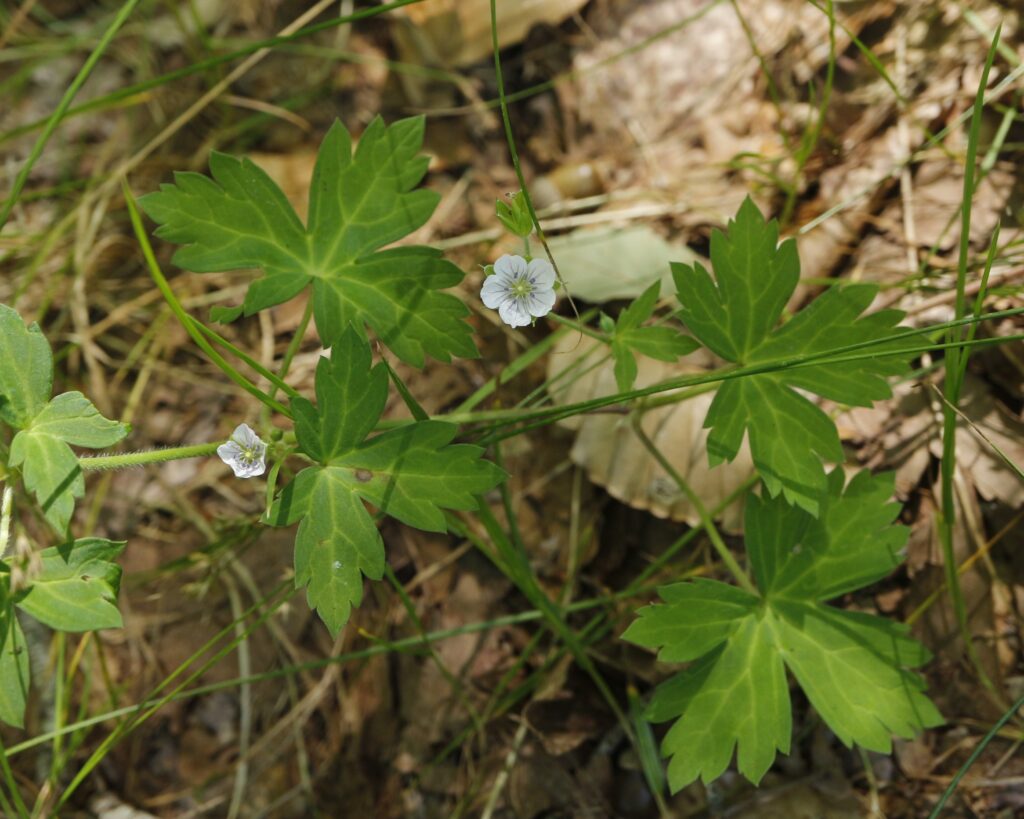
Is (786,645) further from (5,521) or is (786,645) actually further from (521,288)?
(5,521)

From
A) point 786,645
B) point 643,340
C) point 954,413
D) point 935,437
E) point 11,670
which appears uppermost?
point 643,340

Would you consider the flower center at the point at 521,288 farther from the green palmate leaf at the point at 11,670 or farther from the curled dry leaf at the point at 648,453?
the green palmate leaf at the point at 11,670

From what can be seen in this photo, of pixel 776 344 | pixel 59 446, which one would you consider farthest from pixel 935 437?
pixel 59 446

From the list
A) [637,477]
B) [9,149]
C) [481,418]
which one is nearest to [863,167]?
[637,477]

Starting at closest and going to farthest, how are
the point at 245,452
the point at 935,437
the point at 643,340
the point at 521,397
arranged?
the point at 245,452
the point at 643,340
the point at 935,437
the point at 521,397

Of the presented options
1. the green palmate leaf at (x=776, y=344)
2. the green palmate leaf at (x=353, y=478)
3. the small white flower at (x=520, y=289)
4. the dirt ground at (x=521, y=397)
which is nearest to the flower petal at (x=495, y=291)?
the small white flower at (x=520, y=289)

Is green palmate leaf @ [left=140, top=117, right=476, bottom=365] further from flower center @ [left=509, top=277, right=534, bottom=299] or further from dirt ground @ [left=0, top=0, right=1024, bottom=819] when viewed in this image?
dirt ground @ [left=0, top=0, right=1024, bottom=819]

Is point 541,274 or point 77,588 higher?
point 541,274
